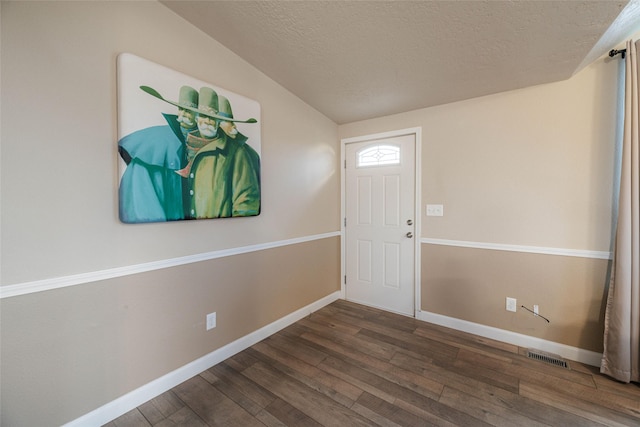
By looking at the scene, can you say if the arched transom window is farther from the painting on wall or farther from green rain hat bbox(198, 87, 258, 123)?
green rain hat bbox(198, 87, 258, 123)

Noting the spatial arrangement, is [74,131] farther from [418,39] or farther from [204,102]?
[418,39]

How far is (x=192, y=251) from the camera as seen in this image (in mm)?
1882

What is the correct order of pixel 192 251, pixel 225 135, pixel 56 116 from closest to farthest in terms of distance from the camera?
pixel 56 116 < pixel 192 251 < pixel 225 135

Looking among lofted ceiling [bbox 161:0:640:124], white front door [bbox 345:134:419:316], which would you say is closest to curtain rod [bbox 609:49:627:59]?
lofted ceiling [bbox 161:0:640:124]

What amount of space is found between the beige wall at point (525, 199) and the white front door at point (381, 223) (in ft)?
0.62

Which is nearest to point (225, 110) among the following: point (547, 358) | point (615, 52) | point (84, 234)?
point (84, 234)

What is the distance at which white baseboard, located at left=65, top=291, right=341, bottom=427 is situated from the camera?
58.1 inches

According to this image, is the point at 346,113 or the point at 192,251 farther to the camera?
the point at 346,113

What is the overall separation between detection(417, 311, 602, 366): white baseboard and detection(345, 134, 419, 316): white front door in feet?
1.01

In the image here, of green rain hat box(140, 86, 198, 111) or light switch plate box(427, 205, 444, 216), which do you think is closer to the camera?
green rain hat box(140, 86, 198, 111)

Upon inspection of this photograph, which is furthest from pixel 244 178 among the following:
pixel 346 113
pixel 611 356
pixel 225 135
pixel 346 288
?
pixel 611 356

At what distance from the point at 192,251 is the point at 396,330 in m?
2.09

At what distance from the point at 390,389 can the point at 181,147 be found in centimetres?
223

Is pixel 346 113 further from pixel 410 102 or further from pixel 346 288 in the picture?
pixel 346 288
